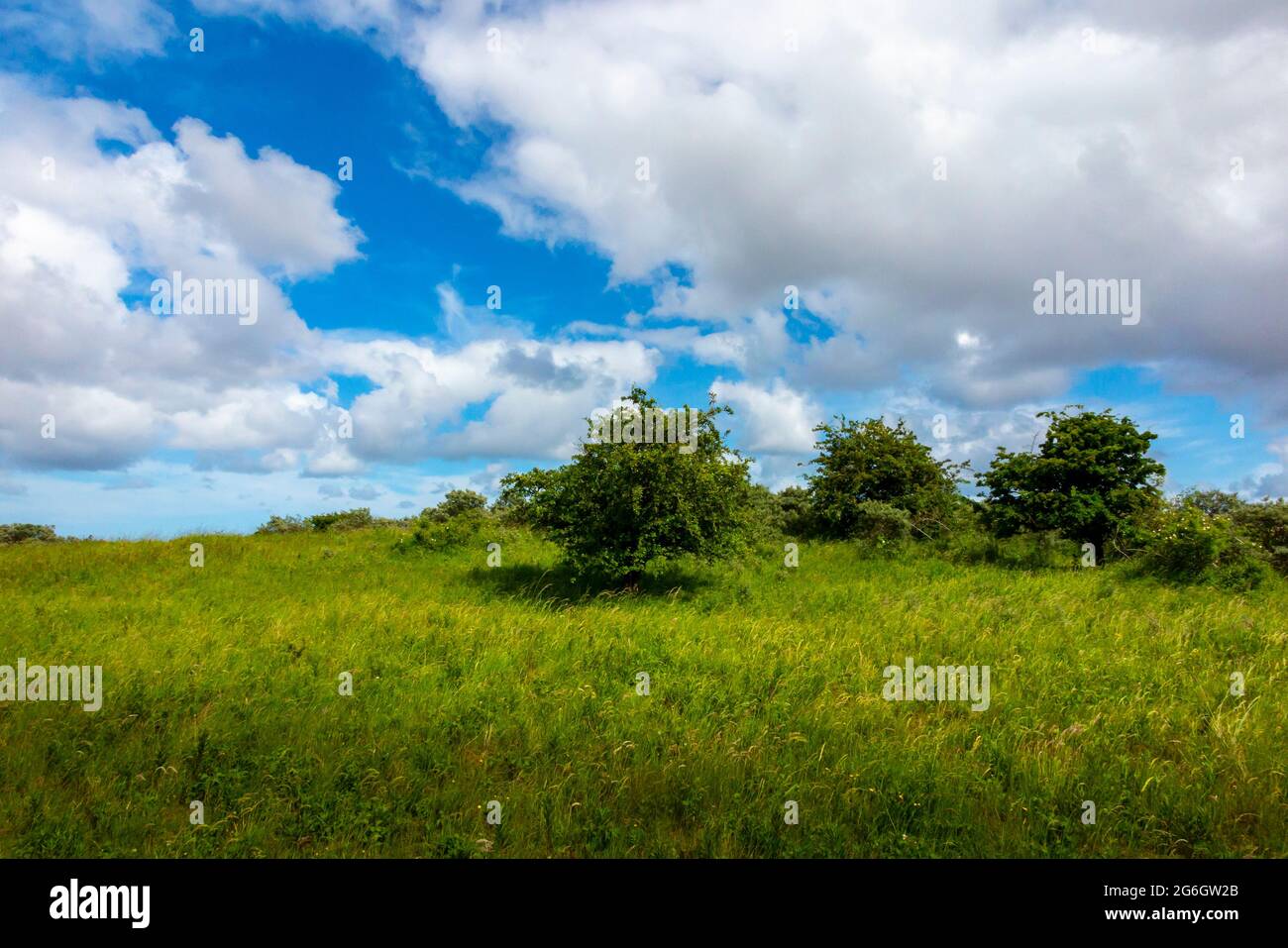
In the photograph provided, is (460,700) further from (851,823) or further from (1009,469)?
(1009,469)

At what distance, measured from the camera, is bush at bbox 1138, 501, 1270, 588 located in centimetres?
1656

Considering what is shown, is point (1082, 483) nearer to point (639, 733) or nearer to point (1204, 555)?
point (1204, 555)

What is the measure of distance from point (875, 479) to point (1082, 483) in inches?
275

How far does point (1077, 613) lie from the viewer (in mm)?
13953

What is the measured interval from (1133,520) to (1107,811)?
18321mm

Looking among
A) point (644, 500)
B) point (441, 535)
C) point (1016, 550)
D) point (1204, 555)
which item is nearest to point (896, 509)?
point (1016, 550)

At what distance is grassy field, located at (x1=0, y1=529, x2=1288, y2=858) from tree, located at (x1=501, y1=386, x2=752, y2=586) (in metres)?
2.06

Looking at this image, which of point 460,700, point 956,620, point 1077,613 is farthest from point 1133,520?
point 460,700

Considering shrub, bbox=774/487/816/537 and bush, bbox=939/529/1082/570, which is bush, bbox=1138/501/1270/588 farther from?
shrub, bbox=774/487/816/537

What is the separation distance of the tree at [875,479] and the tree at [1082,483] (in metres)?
3.31

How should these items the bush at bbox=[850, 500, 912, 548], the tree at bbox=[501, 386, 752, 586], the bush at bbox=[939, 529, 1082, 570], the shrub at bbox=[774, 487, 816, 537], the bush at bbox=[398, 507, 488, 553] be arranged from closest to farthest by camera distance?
the tree at bbox=[501, 386, 752, 586] < the bush at bbox=[939, 529, 1082, 570] < the bush at bbox=[398, 507, 488, 553] < the bush at bbox=[850, 500, 912, 548] < the shrub at bbox=[774, 487, 816, 537]

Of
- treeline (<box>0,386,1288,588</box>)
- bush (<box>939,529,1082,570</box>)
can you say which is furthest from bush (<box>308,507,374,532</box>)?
bush (<box>939,529,1082,570</box>)

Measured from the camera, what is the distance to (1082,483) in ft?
72.2

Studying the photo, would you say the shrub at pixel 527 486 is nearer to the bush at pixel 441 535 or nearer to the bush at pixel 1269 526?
the bush at pixel 441 535
